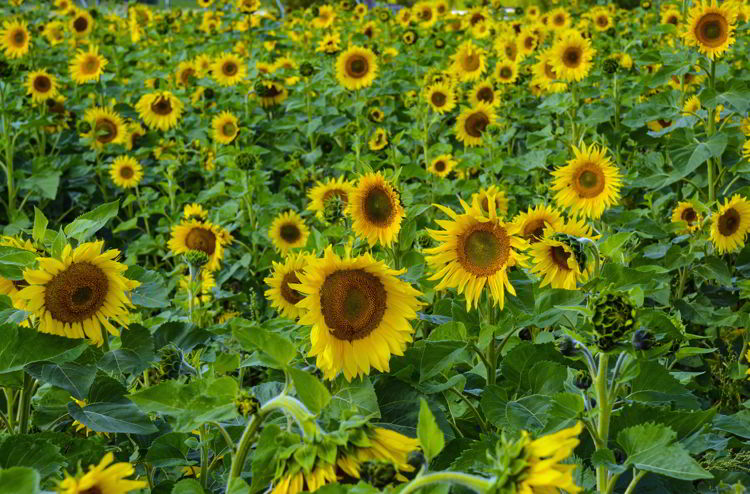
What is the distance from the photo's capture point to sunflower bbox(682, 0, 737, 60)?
328cm

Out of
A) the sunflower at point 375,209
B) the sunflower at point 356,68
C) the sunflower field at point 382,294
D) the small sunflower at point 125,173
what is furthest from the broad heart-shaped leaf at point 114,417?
the sunflower at point 356,68

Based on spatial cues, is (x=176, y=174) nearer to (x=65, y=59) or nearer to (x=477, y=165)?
(x=477, y=165)

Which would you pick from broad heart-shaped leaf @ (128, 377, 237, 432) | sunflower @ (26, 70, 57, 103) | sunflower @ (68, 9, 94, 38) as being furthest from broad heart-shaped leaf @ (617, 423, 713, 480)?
sunflower @ (68, 9, 94, 38)

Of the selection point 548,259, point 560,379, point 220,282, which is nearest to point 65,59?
point 220,282

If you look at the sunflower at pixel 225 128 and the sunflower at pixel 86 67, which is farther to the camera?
the sunflower at pixel 86 67

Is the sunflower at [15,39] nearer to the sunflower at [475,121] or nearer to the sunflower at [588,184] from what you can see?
the sunflower at [475,121]

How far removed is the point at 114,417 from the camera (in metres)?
1.45

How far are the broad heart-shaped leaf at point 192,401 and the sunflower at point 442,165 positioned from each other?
2.97m

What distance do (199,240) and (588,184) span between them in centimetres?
169

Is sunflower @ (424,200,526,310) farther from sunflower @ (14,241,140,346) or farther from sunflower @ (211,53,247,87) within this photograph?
sunflower @ (211,53,247,87)

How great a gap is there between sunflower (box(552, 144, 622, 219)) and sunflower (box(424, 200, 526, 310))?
121cm

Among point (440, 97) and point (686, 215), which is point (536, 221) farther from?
point (440, 97)

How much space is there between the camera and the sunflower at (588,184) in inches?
111

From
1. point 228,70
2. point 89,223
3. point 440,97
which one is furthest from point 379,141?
point 89,223
